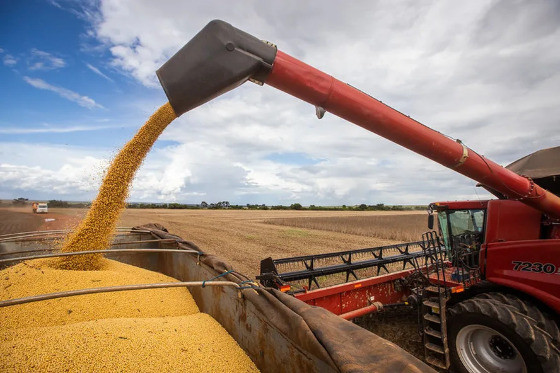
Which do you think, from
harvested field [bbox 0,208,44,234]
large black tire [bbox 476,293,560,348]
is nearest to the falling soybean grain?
large black tire [bbox 476,293,560,348]

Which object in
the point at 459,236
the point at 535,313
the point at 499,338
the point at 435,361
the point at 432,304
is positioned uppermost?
the point at 459,236

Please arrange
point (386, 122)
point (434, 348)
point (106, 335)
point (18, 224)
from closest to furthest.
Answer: point (106, 335)
point (386, 122)
point (434, 348)
point (18, 224)

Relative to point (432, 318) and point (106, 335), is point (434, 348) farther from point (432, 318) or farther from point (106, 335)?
point (106, 335)

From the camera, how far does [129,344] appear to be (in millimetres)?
1854

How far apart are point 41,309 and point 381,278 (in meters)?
4.24

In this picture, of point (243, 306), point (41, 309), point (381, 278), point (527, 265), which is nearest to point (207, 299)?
point (243, 306)

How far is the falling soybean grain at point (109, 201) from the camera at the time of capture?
10.4 ft

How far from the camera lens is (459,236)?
14.3 ft

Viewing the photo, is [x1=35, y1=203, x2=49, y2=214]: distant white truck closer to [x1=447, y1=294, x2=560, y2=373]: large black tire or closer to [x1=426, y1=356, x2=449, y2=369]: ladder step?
[x1=426, y1=356, x2=449, y2=369]: ladder step

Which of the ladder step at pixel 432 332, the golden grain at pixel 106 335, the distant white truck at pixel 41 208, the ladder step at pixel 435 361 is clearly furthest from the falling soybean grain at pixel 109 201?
the distant white truck at pixel 41 208

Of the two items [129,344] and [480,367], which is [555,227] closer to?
[480,367]

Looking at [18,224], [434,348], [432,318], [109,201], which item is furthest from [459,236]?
[18,224]

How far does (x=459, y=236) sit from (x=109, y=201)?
4.99m

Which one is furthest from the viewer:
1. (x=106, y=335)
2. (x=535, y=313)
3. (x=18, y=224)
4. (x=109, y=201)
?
(x=18, y=224)
